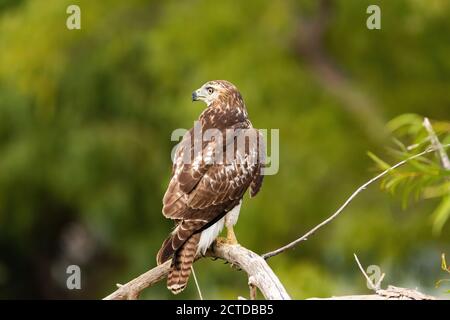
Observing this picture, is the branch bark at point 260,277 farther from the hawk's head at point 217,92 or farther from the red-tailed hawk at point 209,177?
the hawk's head at point 217,92

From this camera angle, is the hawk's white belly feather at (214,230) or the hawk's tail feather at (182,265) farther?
the hawk's white belly feather at (214,230)

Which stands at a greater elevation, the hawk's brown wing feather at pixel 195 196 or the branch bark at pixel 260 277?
the hawk's brown wing feather at pixel 195 196

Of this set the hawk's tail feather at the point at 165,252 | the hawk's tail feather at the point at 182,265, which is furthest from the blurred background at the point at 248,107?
the hawk's tail feather at the point at 165,252

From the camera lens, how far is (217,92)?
5.27m

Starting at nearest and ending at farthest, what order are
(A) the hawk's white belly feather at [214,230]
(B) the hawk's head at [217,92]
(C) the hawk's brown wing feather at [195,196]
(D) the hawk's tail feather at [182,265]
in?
(D) the hawk's tail feather at [182,265] < (C) the hawk's brown wing feather at [195,196] < (A) the hawk's white belly feather at [214,230] < (B) the hawk's head at [217,92]

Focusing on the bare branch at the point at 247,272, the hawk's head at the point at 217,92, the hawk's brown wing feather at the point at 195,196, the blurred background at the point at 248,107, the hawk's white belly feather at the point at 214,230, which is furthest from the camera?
the blurred background at the point at 248,107

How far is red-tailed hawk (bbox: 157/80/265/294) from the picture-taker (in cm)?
464

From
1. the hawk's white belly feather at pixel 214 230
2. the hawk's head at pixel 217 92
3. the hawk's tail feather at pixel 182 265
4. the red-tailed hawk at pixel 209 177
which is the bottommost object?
the hawk's tail feather at pixel 182 265

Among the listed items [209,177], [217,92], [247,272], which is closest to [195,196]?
[209,177]

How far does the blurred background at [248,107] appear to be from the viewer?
12406mm

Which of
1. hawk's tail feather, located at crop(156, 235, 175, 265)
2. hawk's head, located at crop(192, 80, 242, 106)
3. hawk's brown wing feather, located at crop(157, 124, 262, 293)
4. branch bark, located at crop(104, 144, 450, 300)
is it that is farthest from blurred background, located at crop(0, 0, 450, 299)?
branch bark, located at crop(104, 144, 450, 300)

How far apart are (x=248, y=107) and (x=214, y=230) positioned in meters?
7.17
